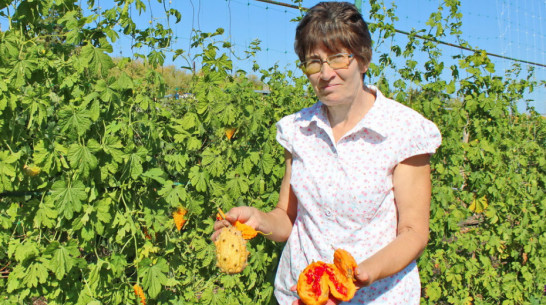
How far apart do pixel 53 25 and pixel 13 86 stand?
35 cm

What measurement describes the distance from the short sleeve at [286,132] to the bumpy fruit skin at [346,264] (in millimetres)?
574

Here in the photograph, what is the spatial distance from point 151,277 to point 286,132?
2.71 ft

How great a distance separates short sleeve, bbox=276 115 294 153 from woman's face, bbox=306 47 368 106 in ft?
0.96

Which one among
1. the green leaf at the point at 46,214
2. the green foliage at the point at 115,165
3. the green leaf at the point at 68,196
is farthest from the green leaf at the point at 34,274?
the green leaf at the point at 68,196

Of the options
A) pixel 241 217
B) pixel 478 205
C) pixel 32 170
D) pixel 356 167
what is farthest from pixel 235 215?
pixel 478 205

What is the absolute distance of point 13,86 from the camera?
5.43 feet

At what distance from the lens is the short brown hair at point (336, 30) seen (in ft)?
5.20

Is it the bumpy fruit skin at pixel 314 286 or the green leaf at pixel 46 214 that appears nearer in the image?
the bumpy fruit skin at pixel 314 286

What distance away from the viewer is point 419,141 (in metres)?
1.63

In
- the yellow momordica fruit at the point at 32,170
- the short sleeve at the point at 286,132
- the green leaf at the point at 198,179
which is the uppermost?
the short sleeve at the point at 286,132

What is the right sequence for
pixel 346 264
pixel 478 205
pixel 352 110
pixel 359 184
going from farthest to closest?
pixel 478 205 < pixel 352 110 < pixel 359 184 < pixel 346 264

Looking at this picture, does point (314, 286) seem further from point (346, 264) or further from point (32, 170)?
point (32, 170)

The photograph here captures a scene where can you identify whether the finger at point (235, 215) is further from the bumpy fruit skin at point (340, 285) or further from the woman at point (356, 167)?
the bumpy fruit skin at point (340, 285)

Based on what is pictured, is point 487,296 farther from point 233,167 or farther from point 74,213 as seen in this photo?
point 74,213
